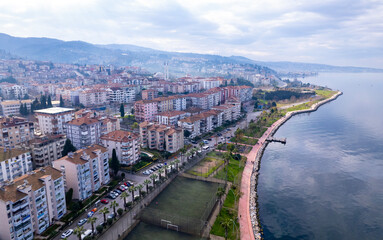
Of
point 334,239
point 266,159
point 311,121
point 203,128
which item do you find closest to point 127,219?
point 334,239

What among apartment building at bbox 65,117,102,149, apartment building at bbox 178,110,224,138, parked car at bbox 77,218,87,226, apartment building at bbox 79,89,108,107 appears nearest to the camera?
parked car at bbox 77,218,87,226

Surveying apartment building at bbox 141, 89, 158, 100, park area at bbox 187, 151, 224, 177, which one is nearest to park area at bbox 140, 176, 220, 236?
park area at bbox 187, 151, 224, 177

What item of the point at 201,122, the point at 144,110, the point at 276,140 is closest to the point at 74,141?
the point at 144,110

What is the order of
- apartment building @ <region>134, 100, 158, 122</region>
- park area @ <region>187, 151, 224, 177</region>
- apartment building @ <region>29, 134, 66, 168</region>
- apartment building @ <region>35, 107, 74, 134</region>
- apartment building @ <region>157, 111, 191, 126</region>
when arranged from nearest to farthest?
apartment building @ <region>29, 134, 66, 168</region> < park area @ <region>187, 151, 224, 177</region> < apartment building @ <region>35, 107, 74, 134</region> < apartment building @ <region>157, 111, 191, 126</region> < apartment building @ <region>134, 100, 158, 122</region>

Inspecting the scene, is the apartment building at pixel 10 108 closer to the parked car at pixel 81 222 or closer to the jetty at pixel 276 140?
the parked car at pixel 81 222

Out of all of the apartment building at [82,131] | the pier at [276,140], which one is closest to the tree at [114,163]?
the apartment building at [82,131]

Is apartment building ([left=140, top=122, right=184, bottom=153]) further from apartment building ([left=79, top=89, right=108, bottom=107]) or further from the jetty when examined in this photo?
apartment building ([left=79, top=89, right=108, bottom=107])

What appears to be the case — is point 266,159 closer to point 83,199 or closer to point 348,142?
point 348,142
